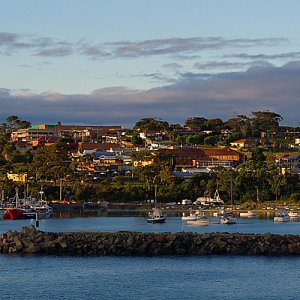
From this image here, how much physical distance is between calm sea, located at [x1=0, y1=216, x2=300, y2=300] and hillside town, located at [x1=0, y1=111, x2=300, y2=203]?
60.1m

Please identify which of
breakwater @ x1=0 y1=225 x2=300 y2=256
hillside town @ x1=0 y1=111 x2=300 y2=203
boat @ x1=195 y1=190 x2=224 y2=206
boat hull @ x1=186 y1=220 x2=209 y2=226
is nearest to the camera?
breakwater @ x1=0 y1=225 x2=300 y2=256

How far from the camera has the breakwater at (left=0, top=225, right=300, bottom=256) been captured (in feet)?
136

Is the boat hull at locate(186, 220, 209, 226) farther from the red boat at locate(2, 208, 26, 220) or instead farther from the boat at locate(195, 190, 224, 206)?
the boat at locate(195, 190, 224, 206)

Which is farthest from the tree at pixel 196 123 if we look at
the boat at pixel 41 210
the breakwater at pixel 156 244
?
the breakwater at pixel 156 244

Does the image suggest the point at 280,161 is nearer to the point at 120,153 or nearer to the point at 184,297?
the point at 120,153

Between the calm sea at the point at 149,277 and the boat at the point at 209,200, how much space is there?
187 ft

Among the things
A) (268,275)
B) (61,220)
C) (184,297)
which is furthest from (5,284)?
(61,220)

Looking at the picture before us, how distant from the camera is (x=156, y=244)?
4197 cm

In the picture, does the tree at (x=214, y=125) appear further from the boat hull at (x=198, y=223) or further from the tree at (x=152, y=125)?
the boat hull at (x=198, y=223)

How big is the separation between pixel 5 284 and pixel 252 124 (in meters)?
133

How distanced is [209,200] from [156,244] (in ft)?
187

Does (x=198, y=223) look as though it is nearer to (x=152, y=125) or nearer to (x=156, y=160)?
(x=156, y=160)

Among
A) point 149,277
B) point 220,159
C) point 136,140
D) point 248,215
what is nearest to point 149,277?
point 149,277

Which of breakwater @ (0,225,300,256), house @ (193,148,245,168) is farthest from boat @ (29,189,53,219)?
house @ (193,148,245,168)
